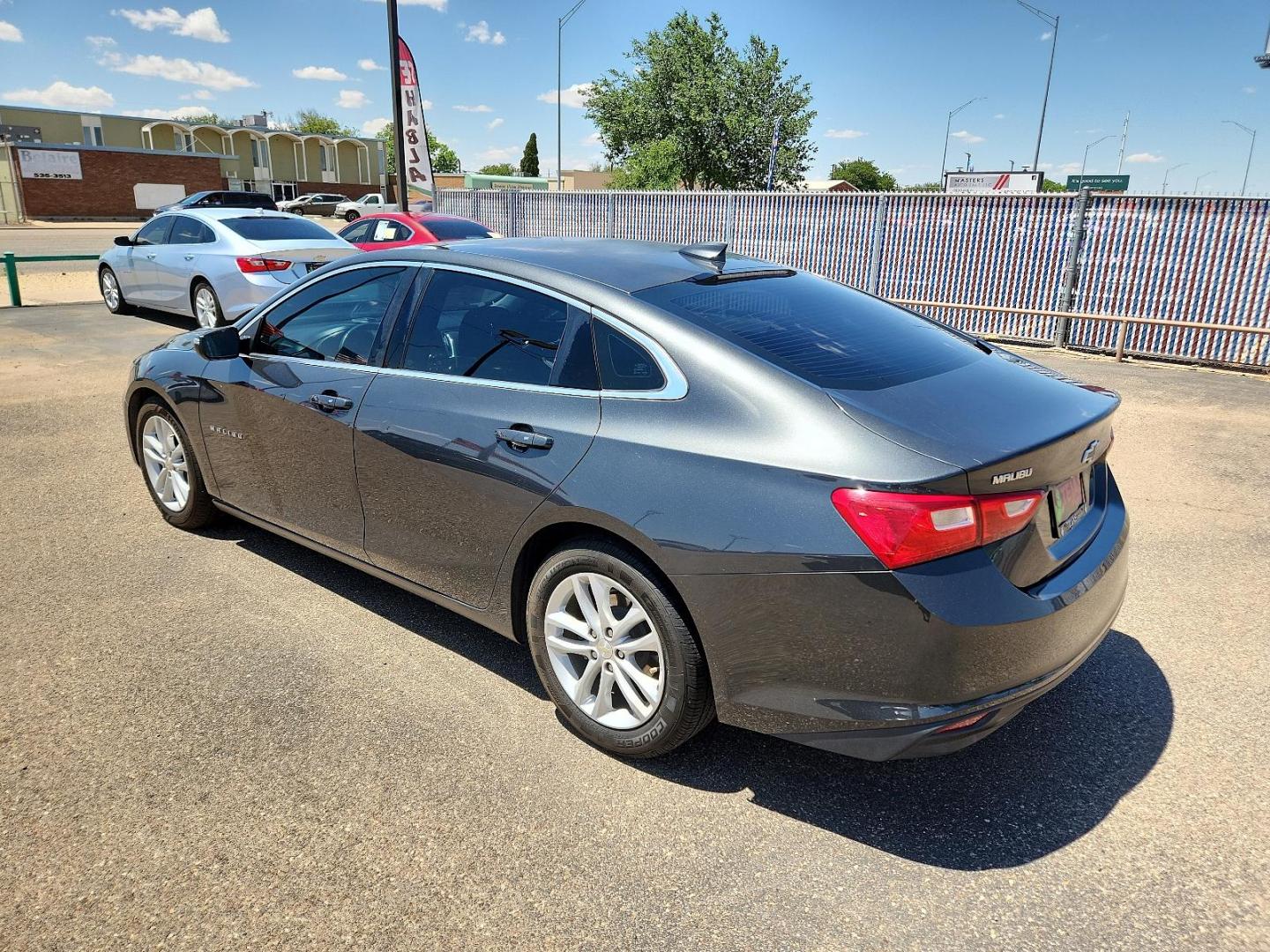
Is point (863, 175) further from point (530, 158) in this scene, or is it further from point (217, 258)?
point (217, 258)

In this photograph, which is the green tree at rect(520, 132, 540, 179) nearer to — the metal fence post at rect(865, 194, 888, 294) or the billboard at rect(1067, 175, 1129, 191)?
the billboard at rect(1067, 175, 1129, 191)

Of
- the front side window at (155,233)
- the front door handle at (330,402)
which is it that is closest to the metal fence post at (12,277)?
the front side window at (155,233)

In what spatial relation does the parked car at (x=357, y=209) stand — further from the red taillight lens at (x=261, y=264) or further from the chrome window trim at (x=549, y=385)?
the chrome window trim at (x=549, y=385)

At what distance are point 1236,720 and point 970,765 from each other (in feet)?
3.64

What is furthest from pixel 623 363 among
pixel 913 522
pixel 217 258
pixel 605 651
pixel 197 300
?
pixel 197 300

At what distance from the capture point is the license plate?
2664mm

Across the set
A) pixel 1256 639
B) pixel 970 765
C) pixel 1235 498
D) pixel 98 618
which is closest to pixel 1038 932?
pixel 970 765

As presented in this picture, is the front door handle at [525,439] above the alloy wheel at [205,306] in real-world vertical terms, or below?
above

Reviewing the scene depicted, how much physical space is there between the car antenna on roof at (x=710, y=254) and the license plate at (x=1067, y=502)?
1527mm

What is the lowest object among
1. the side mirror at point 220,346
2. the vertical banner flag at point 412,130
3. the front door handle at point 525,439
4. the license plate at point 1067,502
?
the license plate at point 1067,502

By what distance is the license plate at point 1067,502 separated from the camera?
2.66 meters

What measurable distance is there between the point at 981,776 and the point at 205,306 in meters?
10.7

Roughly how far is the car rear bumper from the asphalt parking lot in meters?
0.41

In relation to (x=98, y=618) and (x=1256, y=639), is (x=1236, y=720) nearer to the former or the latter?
(x=1256, y=639)
